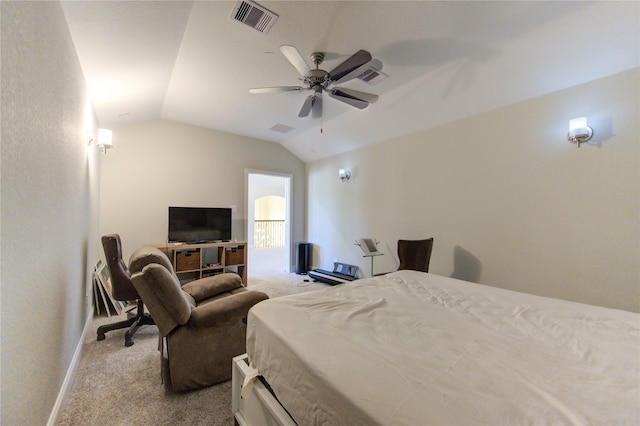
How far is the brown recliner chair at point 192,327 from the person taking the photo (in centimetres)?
170

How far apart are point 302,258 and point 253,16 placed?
4.25 meters

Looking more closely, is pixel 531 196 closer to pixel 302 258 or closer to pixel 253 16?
pixel 253 16

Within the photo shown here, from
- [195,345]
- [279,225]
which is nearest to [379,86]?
[195,345]

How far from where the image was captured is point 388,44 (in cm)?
236

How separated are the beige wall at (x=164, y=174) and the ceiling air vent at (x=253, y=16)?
2.95 metres

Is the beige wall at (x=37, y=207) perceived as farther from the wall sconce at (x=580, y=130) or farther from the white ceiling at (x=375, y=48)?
the wall sconce at (x=580, y=130)

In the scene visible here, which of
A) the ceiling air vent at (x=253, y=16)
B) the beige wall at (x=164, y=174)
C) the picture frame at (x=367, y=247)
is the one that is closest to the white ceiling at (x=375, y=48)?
the ceiling air vent at (x=253, y=16)

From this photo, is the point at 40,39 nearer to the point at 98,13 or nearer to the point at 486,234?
the point at 98,13

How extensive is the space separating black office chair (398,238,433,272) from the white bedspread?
64.2 inches

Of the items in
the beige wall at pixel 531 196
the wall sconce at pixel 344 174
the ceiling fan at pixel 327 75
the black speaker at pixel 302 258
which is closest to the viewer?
the ceiling fan at pixel 327 75

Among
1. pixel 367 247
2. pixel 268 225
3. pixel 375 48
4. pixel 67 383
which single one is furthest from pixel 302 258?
pixel 375 48

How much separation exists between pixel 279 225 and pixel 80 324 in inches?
246

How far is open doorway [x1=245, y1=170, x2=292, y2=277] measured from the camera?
573cm

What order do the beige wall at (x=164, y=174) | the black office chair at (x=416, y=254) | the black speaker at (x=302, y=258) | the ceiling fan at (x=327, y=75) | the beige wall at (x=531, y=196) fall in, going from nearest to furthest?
the ceiling fan at (x=327, y=75), the beige wall at (x=531, y=196), the black office chair at (x=416, y=254), the beige wall at (x=164, y=174), the black speaker at (x=302, y=258)
